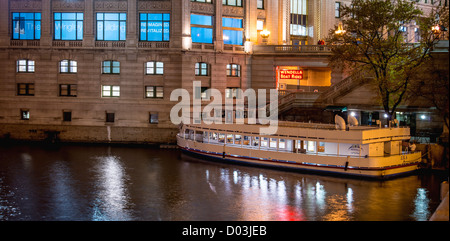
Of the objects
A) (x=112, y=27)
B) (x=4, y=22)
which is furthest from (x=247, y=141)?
(x=4, y=22)

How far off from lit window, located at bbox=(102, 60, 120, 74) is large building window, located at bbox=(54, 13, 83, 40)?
13.6ft

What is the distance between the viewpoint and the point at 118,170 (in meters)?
41.2

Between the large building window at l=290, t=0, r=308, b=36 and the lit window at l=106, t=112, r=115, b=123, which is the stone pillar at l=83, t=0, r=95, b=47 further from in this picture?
the large building window at l=290, t=0, r=308, b=36

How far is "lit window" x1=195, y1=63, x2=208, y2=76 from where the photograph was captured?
5844 centimetres

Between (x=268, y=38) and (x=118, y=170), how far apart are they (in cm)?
2890

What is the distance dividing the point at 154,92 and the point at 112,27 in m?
8.75

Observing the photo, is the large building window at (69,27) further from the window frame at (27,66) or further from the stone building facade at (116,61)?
the window frame at (27,66)

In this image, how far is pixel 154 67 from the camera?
58.0 meters

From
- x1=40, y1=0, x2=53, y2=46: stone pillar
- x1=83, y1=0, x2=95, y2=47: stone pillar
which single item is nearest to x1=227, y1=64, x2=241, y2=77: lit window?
x1=83, y1=0, x2=95, y2=47: stone pillar

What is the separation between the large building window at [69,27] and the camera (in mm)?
58781

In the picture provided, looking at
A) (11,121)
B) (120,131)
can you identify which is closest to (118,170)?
(120,131)

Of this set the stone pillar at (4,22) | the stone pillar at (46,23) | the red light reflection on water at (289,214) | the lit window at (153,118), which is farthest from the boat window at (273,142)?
the stone pillar at (4,22)

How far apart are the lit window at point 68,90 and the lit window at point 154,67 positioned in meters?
8.62

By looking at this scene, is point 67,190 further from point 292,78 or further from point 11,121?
point 292,78
